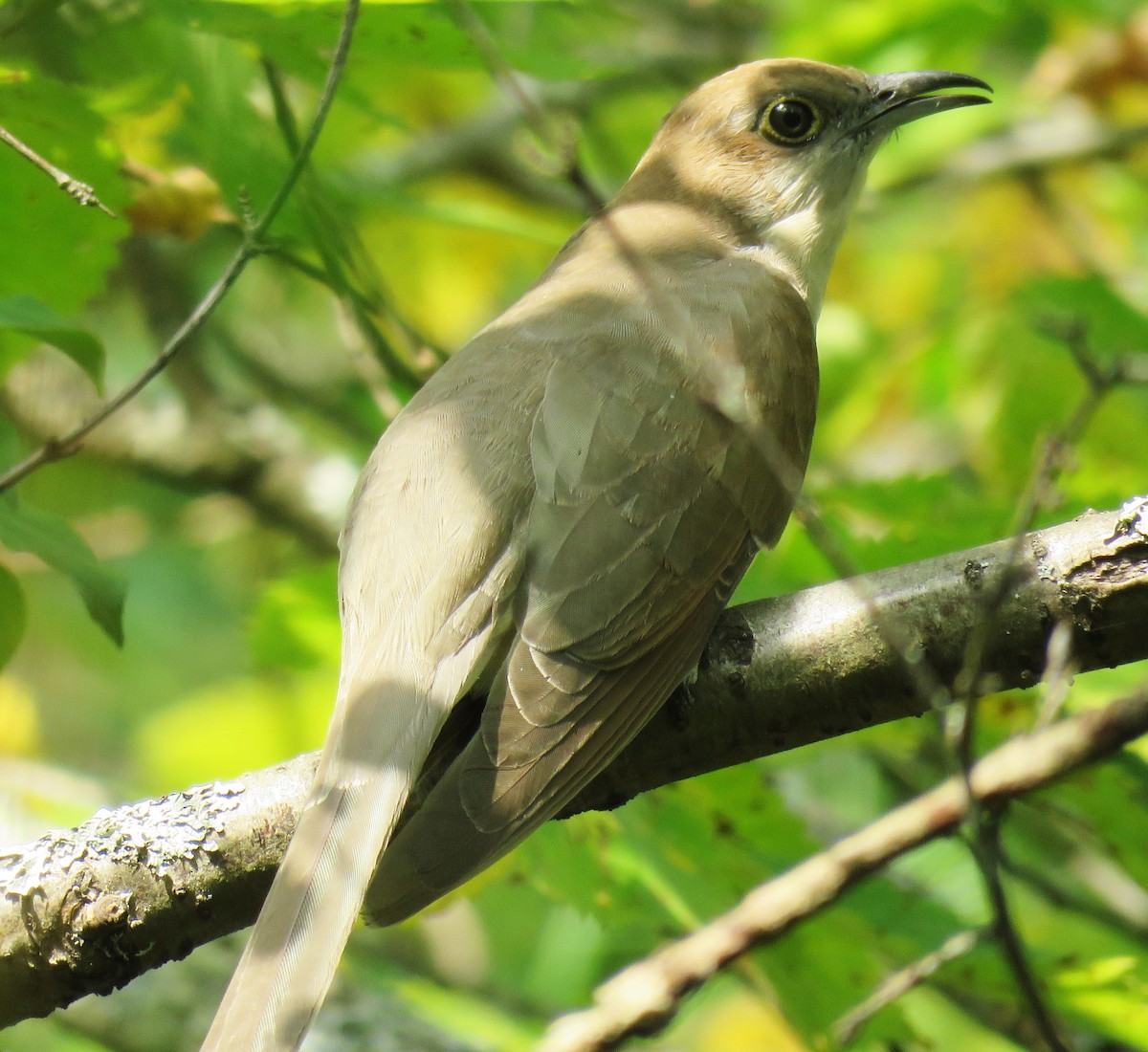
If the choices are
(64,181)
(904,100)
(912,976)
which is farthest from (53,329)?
(904,100)

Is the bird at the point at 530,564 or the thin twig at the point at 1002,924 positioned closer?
the thin twig at the point at 1002,924

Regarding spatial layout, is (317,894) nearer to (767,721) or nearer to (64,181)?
(767,721)

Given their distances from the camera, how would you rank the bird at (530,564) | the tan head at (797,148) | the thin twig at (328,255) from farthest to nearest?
the tan head at (797,148) < the thin twig at (328,255) < the bird at (530,564)

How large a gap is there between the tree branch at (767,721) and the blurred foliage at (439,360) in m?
0.45

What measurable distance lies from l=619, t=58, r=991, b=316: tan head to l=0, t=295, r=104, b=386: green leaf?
2.44m

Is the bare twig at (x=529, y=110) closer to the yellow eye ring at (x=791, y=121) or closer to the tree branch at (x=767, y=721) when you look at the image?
the tree branch at (x=767, y=721)

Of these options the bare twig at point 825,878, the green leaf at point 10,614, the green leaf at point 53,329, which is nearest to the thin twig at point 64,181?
the green leaf at point 53,329

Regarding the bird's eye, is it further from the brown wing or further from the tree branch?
the tree branch

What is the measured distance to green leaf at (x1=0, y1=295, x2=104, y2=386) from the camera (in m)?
2.53

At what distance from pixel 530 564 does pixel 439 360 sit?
150 cm

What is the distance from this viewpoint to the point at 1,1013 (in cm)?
266

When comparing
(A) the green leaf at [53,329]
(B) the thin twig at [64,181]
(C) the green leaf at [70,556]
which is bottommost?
(C) the green leaf at [70,556]

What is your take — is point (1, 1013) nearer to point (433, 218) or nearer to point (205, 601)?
point (433, 218)

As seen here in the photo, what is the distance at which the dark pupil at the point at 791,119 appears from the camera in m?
4.77
